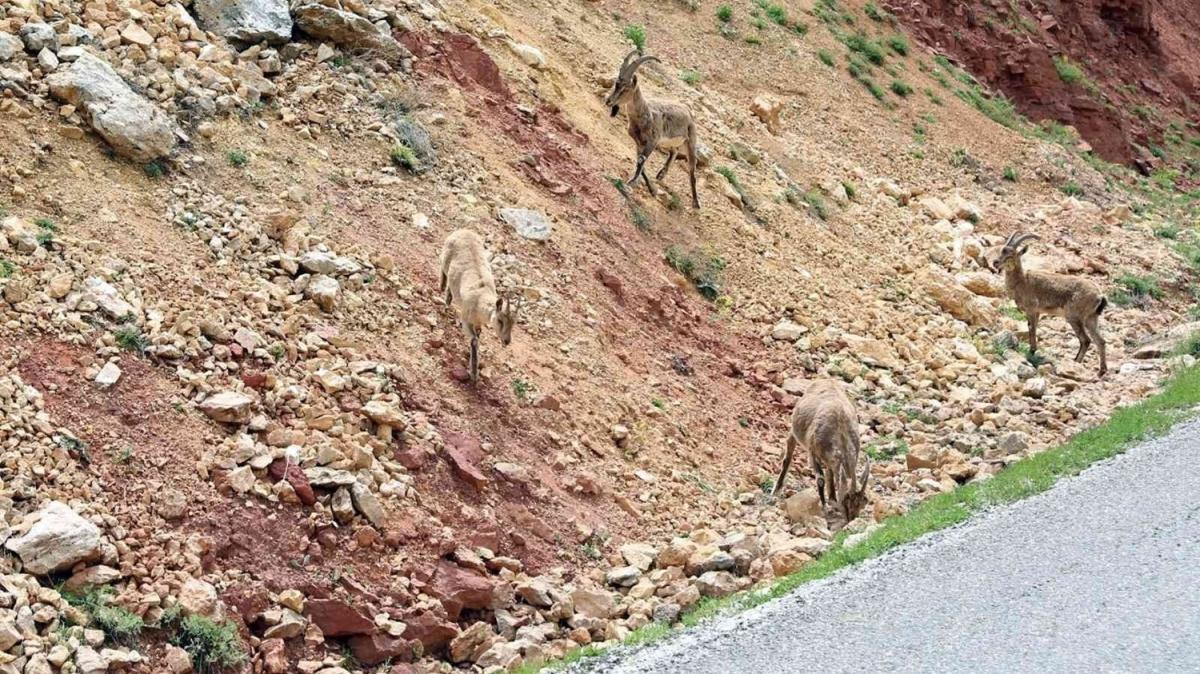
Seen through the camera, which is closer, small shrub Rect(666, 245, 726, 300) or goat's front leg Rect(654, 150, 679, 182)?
small shrub Rect(666, 245, 726, 300)

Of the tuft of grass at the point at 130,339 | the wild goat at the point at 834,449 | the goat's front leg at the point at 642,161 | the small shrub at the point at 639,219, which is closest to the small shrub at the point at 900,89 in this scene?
the goat's front leg at the point at 642,161

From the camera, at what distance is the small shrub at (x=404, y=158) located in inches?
659

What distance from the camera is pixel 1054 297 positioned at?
69.1ft

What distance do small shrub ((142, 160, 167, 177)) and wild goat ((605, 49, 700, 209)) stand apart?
7877mm

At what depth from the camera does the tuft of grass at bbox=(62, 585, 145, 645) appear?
31.5 feet

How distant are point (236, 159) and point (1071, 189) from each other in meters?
21.5

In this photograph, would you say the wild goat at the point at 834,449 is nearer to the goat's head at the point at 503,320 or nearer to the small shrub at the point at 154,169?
the goat's head at the point at 503,320

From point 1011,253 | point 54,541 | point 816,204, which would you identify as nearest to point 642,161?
point 816,204

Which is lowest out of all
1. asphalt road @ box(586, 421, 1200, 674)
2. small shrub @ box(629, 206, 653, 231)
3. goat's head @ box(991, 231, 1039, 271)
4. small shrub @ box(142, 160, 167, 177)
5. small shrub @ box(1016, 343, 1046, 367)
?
small shrub @ box(629, 206, 653, 231)

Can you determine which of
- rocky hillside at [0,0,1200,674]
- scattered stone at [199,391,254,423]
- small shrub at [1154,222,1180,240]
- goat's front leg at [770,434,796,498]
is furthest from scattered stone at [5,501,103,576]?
small shrub at [1154,222,1180,240]

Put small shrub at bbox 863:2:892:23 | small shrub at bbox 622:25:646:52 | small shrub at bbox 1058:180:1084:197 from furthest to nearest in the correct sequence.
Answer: small shrub at bbox 863:2:892:23
small shrub at bbox 1058:180:1084:197
small shrub at bbox 622:25:646:52

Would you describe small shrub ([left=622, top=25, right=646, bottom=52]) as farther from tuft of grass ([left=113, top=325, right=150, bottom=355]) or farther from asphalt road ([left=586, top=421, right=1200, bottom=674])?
tuft of grass ([left=113, top=325, right=150, bottom=355])

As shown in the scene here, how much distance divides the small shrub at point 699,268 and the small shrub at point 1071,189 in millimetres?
13810

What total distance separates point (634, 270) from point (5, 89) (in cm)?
829
